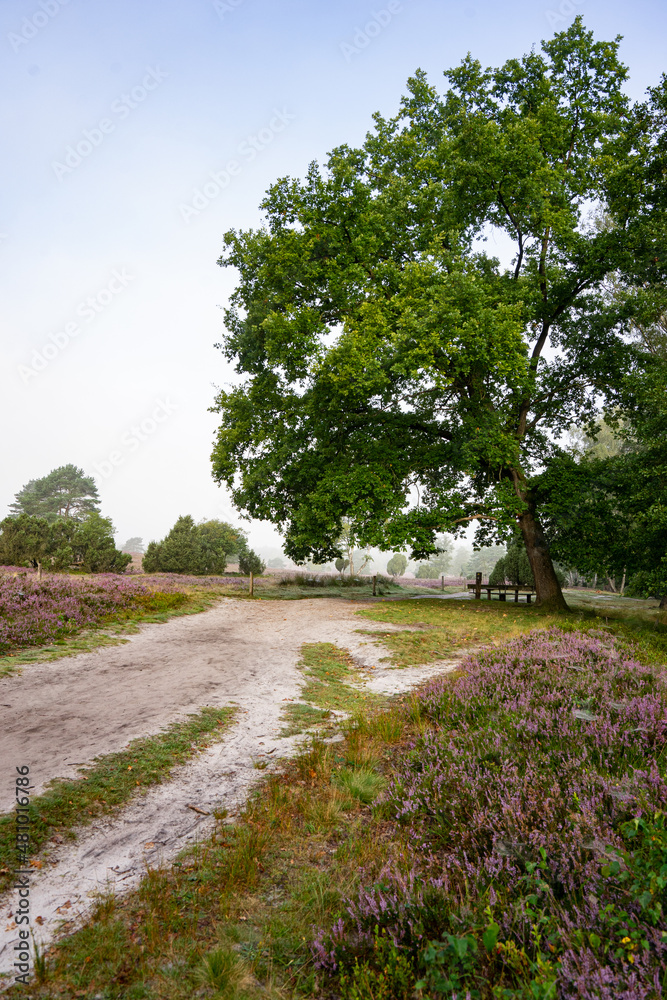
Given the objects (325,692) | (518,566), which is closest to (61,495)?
(518,566)

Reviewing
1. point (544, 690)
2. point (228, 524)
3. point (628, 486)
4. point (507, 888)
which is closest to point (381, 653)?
point (544, 690)

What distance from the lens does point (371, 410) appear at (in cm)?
2167

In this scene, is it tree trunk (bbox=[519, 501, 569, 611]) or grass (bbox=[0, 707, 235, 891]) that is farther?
tree trunk (bbox=[519, 501, 569, 611])

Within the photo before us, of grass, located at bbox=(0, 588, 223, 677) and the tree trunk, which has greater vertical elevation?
the tree trunk

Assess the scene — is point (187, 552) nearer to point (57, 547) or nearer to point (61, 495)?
point (57, 547)

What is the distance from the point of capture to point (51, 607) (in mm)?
11227

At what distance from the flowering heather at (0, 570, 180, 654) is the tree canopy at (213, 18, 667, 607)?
26.6 ft

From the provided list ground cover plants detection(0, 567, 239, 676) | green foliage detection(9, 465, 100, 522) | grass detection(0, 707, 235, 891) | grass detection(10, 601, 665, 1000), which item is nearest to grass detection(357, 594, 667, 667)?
grass detection(0, 707, 235, 891)

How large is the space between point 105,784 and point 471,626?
1158 cm

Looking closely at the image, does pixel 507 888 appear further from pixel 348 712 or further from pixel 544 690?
pixel 348 712

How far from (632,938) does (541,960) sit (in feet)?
1.33

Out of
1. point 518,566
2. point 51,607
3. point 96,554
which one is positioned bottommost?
point 51,607

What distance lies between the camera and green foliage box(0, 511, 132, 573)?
2853 centimetres

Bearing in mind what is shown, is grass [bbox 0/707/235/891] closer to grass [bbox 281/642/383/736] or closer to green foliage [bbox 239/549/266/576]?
grass [bbox 281/642/383/736]
